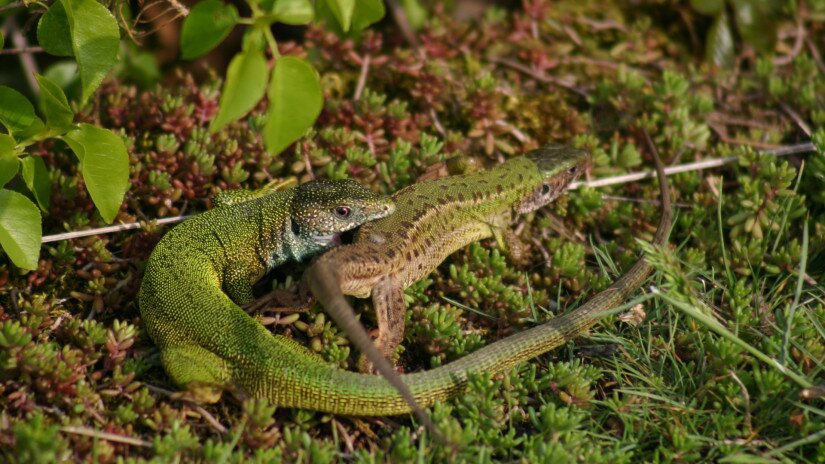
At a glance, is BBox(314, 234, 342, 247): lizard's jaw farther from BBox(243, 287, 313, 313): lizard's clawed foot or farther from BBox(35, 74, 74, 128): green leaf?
BBox(35, 74, 74, 128): green leaf

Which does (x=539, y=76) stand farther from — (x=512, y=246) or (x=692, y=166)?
(x=512, y=246)

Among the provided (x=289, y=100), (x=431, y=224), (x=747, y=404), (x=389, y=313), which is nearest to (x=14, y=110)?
(x=289, y=100)

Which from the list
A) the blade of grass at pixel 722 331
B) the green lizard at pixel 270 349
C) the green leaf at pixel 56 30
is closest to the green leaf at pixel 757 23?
the green lizard at pixel 270 349

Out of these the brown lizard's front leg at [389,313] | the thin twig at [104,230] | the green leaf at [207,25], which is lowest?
Result: the brown lizard's front leg at [389,313]

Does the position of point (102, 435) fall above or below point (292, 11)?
below

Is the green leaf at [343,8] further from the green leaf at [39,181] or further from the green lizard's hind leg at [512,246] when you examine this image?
the green lizard's hind leg at [512,246]
